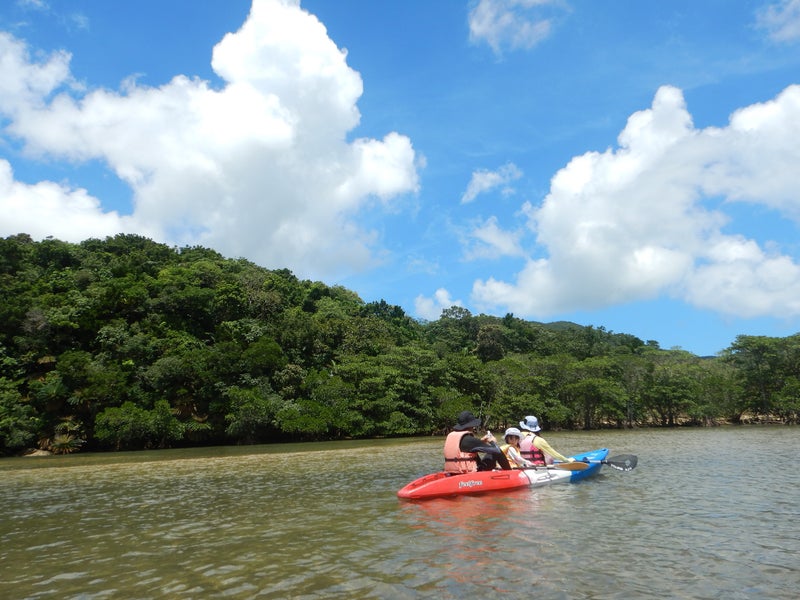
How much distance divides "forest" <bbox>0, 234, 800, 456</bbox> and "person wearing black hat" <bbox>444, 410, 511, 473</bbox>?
28.4 m

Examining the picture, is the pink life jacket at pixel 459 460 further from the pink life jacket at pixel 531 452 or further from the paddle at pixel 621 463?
the paddle at pixel 621 463

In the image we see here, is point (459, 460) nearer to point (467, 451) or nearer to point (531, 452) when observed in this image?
point (467, 451)

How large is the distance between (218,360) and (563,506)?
35.0 metres

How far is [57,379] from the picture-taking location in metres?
37.4

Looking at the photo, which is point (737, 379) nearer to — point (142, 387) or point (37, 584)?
point (142, 387)

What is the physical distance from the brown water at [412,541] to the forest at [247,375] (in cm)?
2609

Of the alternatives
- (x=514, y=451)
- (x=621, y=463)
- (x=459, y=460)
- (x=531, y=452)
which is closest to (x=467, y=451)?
(x=459, y=460)

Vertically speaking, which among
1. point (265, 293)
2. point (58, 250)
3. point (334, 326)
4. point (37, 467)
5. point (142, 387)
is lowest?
point (37, 467)

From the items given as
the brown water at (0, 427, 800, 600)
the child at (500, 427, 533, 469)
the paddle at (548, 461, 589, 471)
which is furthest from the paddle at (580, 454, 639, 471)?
the child at (500, 427, 533, 469)

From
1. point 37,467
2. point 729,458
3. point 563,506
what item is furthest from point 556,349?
point 563,506

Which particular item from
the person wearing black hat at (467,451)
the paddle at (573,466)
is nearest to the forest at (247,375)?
→ the paddle at (573,466)

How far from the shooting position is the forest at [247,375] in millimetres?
38188

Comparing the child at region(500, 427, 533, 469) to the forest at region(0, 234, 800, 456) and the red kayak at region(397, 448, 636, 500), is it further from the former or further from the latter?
the forest at region(0, 234, 800, 456)

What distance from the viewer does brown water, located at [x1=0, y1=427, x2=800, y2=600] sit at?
236 inches
